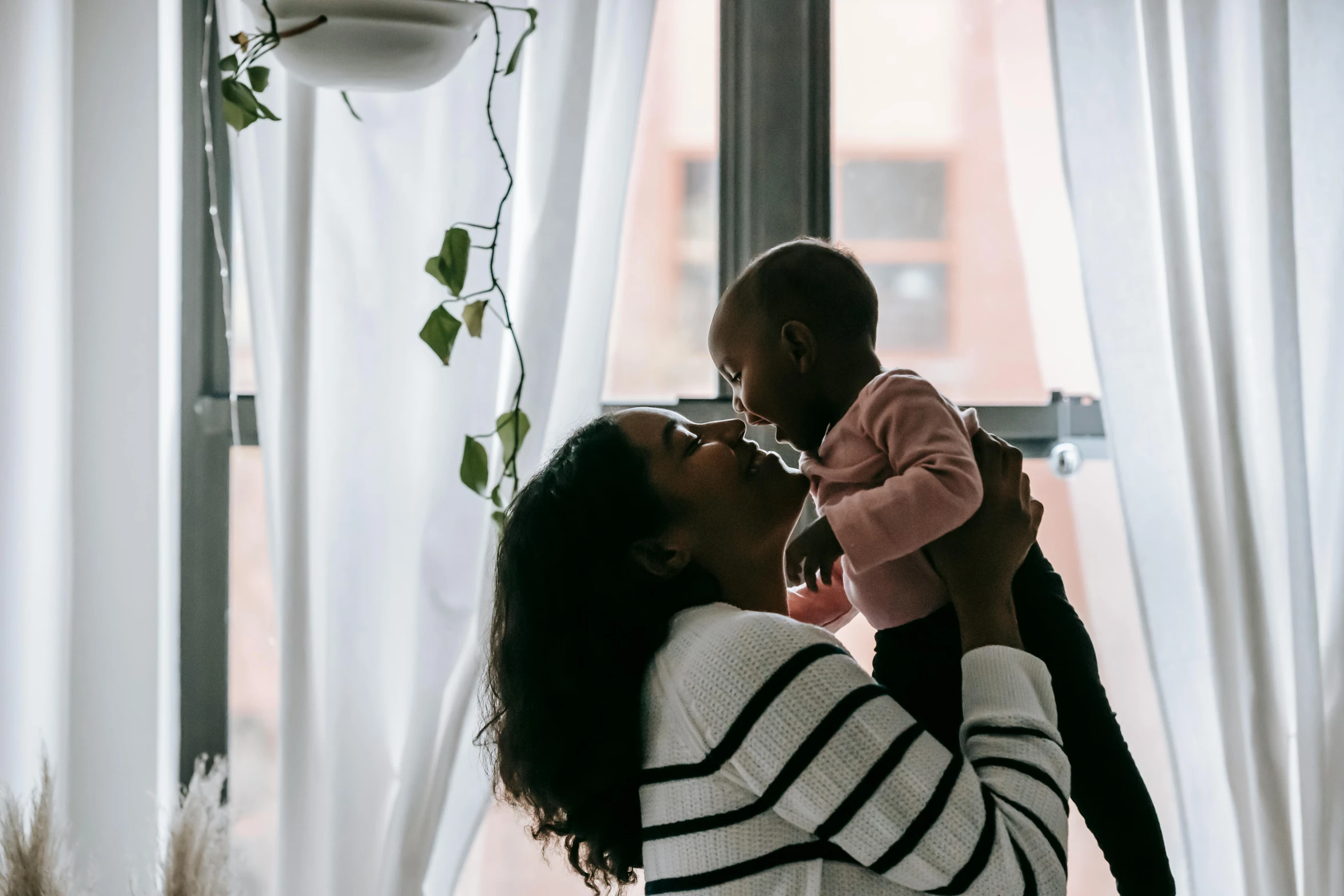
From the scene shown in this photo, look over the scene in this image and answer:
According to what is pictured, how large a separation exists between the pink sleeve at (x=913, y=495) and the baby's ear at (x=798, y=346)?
15 centimetres

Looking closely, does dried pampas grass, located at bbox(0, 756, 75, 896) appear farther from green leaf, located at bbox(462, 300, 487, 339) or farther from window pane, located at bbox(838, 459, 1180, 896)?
window pane, located at bbox(838, 459, 1180, 896)

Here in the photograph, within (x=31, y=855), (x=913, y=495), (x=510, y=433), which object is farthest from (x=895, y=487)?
(x=31, y=855)

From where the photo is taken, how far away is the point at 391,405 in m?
1.67

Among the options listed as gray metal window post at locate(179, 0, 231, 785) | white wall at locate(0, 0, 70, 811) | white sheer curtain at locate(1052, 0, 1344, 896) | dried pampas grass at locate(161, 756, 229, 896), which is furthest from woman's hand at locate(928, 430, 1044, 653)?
white wall at locate(0, 0, 70, 811)

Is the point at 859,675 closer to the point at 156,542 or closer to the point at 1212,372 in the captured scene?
the point at 1212,372

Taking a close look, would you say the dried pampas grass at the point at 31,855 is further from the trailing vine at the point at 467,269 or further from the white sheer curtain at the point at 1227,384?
the white sheer curtain at the point at 1227,384

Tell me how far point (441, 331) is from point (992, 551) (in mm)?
811

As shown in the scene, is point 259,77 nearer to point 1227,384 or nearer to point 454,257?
point 454,257

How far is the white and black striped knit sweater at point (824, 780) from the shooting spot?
0.89 m

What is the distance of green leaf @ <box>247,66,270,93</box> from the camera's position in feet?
4.86

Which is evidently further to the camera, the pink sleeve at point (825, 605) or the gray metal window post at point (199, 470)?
the gray metal window post at point (199, 470)

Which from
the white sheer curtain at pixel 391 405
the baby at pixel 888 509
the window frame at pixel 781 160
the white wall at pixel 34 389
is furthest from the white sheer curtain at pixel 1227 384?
the white wall at pixel 34 389

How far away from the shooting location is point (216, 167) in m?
1.90

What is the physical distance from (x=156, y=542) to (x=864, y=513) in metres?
1.25
